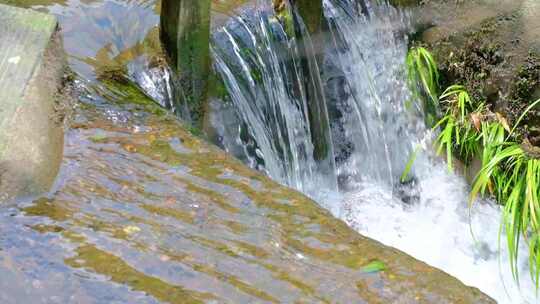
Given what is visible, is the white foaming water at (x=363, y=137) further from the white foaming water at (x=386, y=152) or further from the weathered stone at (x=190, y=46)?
the weathered stone at (x=190, y=46)

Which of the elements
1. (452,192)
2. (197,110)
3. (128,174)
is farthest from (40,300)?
(452,192)

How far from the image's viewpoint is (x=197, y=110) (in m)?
4.01

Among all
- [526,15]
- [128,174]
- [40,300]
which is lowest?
[40,300]

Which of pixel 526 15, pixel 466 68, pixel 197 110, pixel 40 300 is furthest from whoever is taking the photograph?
pixel 466 68

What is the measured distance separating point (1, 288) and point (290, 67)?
2873 millimetres

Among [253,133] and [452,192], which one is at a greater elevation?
[253,133]

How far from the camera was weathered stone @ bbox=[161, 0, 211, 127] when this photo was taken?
147 inches

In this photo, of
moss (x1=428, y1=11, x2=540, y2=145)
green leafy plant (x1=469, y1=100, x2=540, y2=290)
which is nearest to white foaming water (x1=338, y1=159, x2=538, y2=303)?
green leafy plant (x1=469, y1=100, x2=540, y2=290)

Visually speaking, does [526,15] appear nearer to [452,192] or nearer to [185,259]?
[452,192]

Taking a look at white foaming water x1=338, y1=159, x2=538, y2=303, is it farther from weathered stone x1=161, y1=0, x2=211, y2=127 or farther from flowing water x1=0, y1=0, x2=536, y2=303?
weathered stone x1=161, y1=0, x2=211, y2=127

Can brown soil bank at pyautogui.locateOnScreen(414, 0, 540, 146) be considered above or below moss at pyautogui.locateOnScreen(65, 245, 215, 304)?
above

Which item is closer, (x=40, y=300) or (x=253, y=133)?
(x=40, y=300)

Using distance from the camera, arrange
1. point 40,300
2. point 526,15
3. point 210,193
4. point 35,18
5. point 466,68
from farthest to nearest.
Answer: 1. point 466,68
2. point 526,15
3. point 35,18
4. point 210,193
5. point 40,300

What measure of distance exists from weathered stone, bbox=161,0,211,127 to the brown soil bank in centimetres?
168
